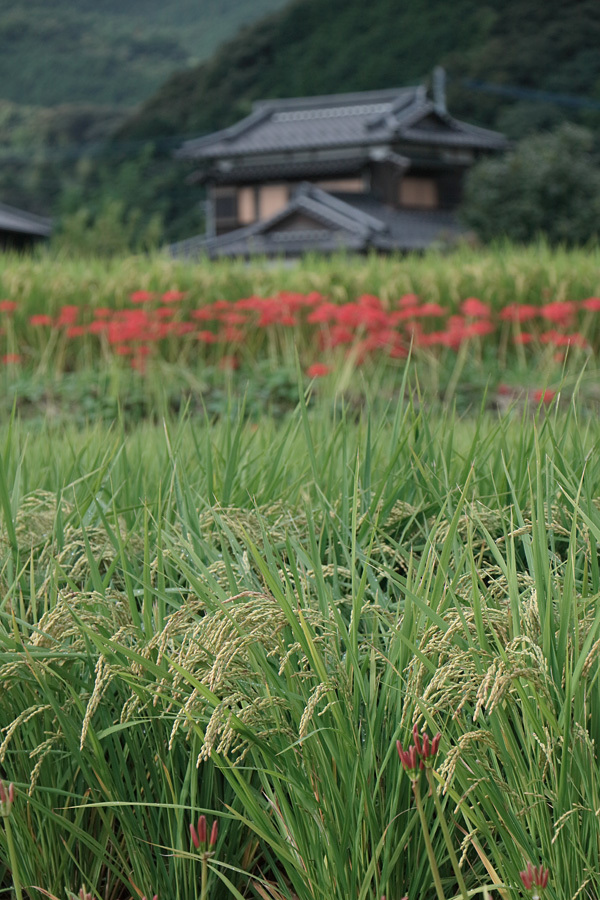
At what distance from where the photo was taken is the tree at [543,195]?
20.0 m

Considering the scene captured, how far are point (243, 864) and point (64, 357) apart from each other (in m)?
5.56

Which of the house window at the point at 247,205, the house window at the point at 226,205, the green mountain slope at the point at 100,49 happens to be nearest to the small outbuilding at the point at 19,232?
the house window at the point at 226,205

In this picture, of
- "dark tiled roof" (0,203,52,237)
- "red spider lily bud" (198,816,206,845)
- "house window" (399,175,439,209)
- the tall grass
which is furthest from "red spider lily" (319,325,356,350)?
"house window" (399,175,439,209)

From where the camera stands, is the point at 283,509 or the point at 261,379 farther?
the point at 261,379

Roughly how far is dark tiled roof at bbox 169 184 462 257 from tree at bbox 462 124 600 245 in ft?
23.1

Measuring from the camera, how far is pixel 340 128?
33.4 metres

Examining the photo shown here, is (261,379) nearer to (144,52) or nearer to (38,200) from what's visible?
(38,200)

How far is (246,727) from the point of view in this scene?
114 centimetres

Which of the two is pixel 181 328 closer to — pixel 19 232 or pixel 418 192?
pixel 19 232

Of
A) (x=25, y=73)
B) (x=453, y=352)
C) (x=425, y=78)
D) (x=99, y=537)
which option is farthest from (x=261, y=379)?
(x=25, y=73)

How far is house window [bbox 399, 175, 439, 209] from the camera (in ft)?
109

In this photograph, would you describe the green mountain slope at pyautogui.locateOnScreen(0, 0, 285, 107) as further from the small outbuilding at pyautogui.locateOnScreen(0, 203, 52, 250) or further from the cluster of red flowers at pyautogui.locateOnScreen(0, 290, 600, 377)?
the cluster of red flowers at pyautogui.locateOnScreen(0, 290, 600, 377)

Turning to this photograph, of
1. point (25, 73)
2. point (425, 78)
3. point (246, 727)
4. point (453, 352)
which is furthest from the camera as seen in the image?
point (25, 73)

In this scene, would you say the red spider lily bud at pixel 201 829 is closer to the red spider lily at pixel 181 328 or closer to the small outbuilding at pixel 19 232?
the red spider lily at pixel 181 328
